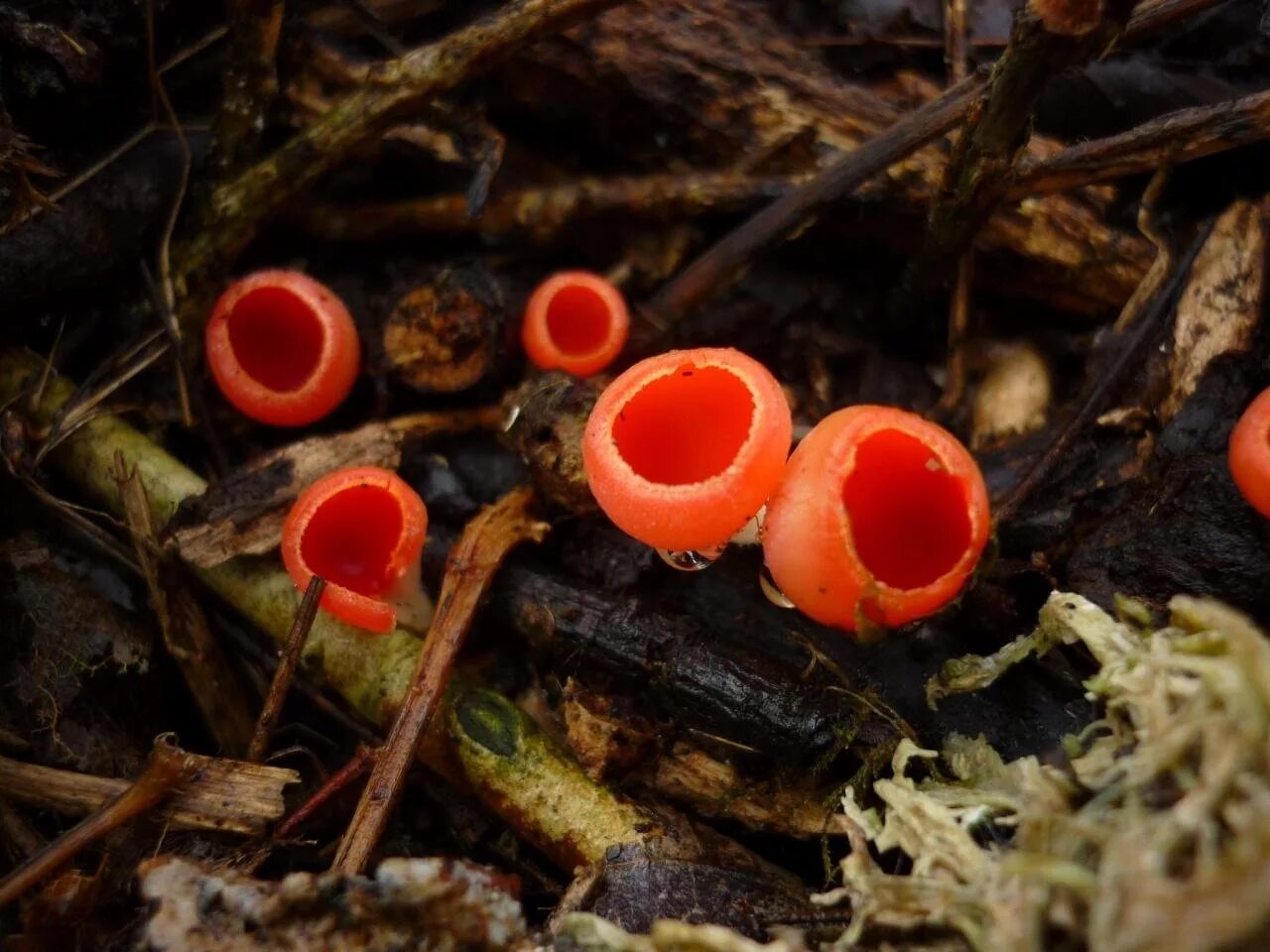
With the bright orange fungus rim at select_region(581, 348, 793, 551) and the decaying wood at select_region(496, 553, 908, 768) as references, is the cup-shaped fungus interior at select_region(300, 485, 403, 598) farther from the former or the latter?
the bright orange fungus rim at select_region(581, 348, 793, 551)

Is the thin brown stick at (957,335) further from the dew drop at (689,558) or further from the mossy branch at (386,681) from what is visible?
the mossy branch at (386,681)

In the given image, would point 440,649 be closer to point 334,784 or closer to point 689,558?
point 334,784

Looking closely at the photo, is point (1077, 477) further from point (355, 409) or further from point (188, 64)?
point (188, 64)

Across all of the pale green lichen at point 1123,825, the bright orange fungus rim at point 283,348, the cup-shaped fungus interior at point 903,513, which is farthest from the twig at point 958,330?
the bright orange fungus rim at point 283,348

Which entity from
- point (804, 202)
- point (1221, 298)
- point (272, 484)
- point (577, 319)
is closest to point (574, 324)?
point (577, 319)

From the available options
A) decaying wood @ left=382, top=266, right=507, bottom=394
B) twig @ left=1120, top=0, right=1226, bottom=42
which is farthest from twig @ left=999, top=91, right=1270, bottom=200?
decaying wood @ left=382, top=266, right=507, bottom=394
